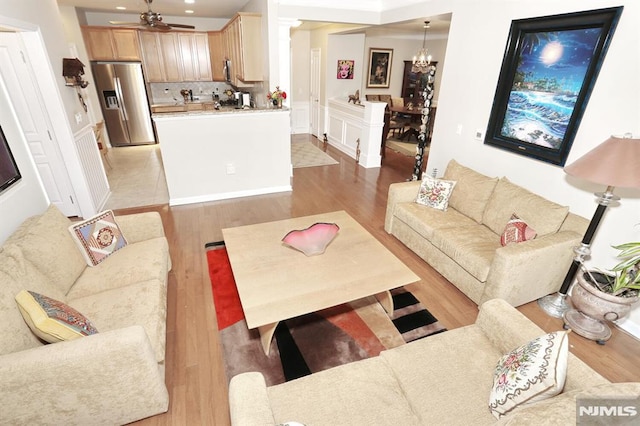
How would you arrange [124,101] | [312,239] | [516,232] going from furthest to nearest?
[124,101] → [516,232] → [312,239]

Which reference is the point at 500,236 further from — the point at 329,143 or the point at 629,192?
the point at 329,143

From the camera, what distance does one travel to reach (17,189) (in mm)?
2375

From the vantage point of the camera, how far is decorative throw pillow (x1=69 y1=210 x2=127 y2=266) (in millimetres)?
2303

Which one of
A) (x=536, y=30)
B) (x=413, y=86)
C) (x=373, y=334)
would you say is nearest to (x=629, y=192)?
(x=536, y=30)

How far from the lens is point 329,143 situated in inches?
305

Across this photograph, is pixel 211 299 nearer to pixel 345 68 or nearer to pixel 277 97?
pixel 277 97

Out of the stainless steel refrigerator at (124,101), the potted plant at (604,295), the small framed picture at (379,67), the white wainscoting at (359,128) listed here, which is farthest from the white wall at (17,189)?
the small framed picture at (379,67)

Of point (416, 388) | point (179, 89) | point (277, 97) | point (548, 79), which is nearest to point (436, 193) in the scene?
point (548, 79)

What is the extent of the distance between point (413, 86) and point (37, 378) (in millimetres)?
9794

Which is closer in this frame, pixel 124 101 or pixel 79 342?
pixel 79 342

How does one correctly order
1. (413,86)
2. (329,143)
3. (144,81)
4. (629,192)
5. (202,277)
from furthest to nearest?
(413,86) < (329,143) < (144,81) < (202,277) < (629,192)

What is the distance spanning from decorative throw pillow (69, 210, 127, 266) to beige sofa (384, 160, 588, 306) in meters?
2.63

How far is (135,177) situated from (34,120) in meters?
2.07
